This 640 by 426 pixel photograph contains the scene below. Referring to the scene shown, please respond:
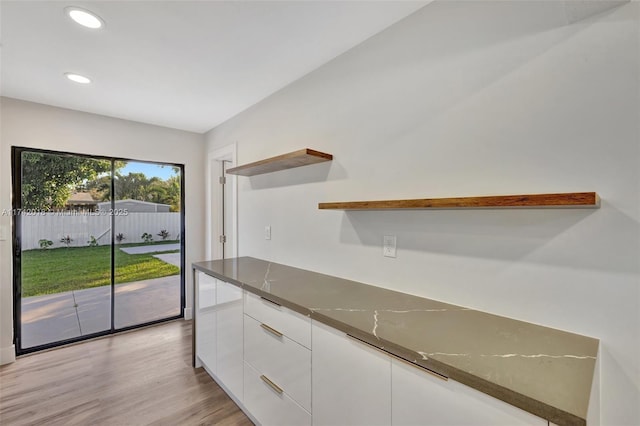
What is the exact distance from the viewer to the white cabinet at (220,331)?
1937 millimetres

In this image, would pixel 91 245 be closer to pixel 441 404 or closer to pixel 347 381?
pixel 347 381

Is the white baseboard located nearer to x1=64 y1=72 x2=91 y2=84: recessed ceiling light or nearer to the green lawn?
the green lawn

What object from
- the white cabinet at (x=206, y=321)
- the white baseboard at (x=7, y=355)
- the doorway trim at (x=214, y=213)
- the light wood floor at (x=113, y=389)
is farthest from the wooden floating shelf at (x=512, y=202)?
the white baseboard at (x=7, y=355)

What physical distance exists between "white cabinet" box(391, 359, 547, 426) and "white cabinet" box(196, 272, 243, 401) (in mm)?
1197

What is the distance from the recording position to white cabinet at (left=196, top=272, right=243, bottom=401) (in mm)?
1937

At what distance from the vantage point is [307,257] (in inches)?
87.3

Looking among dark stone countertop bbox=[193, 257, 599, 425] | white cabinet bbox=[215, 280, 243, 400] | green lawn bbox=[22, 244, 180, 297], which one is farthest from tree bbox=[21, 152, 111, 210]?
dark stone countertop bbox=[193, 257, 599, 425]

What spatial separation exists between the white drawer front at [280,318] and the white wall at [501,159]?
1.78 feet

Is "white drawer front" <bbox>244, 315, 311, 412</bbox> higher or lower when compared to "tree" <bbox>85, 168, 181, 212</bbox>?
lower

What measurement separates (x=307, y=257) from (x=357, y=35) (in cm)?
155

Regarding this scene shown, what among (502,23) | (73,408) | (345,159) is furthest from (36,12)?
(73,408)

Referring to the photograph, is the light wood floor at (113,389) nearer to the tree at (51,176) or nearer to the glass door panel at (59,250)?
the glass door panel at (59,250)

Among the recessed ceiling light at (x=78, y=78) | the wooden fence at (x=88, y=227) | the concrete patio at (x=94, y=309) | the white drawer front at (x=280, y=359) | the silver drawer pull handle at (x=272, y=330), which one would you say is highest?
the recessed ceiling light at (x=78, y=78)

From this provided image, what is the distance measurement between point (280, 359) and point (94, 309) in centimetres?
270
